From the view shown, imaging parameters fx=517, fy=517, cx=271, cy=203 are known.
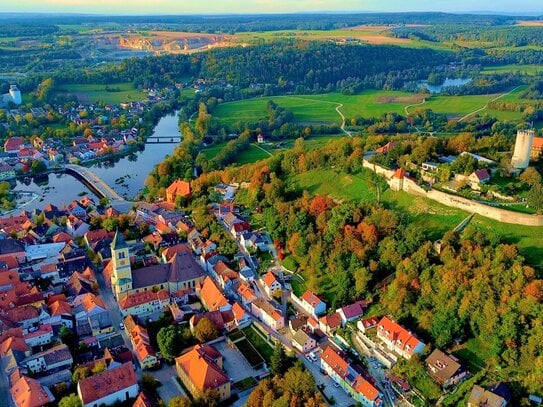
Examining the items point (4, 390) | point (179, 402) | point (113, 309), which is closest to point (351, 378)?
point (179, 402)

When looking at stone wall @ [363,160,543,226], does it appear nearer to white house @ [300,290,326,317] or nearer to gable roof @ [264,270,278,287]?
white house @ [300,290,326,317]

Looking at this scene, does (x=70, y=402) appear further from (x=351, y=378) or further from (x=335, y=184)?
(x=335, y=184)

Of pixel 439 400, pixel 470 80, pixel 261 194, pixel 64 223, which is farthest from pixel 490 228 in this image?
pixel 470 80

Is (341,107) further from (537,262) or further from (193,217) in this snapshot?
(537,262)

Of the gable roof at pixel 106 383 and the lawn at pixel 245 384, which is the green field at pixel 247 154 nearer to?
the lawn at pixel 245 384

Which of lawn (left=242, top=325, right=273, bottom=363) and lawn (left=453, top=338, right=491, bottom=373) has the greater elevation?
lawn (left=453, top=338, right=491, bottom=373)

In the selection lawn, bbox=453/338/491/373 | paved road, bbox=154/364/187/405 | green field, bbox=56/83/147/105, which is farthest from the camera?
green field, bbox=56/83/147/105

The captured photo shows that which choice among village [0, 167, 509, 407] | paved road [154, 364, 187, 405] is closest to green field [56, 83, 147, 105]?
village [0, 167, 509, 407]

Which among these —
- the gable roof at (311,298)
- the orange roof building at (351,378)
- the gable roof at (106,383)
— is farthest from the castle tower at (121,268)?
the orange roof building at (351,378)
